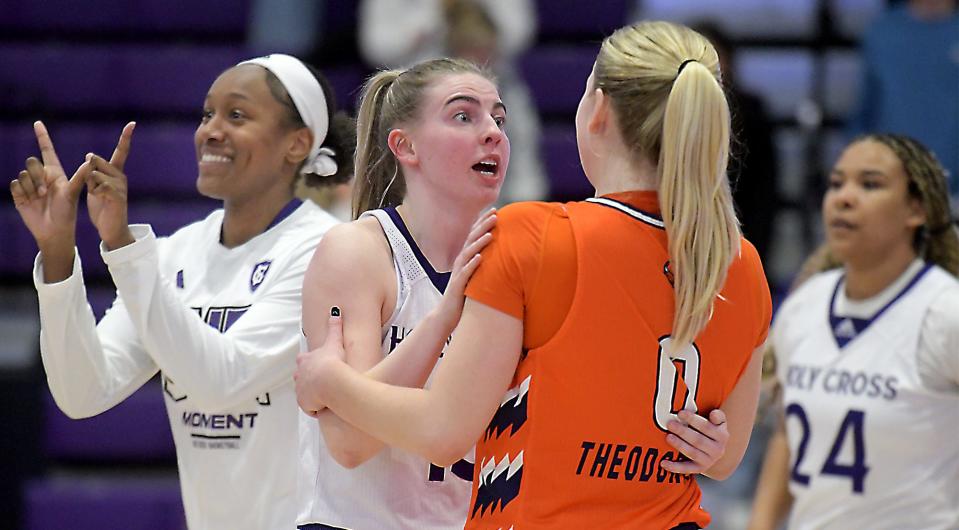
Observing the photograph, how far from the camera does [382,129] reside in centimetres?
302

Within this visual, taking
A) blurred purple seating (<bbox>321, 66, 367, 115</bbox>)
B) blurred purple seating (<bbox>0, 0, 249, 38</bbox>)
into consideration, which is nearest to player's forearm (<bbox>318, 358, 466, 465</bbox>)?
blurred purple seating (<bbox>321, 66, 367, 115</bbox>)

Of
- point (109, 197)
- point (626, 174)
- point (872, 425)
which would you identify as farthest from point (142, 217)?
point (626, 174)

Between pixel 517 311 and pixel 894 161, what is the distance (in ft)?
8.25

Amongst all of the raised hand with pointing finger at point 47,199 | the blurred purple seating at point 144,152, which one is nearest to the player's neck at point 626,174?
the raised hand with pointing finger at point 47,199

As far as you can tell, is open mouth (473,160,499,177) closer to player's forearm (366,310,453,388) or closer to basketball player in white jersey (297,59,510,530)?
basketball player in white jersey (297,59,510,530)

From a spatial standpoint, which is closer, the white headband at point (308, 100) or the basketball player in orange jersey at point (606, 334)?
the basketball player in orange jersey at point (606, 334)

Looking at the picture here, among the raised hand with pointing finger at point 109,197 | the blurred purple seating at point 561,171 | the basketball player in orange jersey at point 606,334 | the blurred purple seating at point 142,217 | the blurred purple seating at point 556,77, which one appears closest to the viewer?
the basketball player in orange jersey at point 606,334

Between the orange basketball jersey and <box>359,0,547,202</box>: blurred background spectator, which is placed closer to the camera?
the orange basketball jersey

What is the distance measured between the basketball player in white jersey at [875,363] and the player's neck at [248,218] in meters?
1.87

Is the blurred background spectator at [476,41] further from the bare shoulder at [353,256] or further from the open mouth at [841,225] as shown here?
the bare shoulder at [353,256]

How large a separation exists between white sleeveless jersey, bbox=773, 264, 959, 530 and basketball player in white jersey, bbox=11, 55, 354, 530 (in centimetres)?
171

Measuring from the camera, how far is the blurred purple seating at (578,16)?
311 inches

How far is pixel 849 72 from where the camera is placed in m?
8.02

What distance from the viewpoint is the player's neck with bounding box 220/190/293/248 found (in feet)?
11.5
